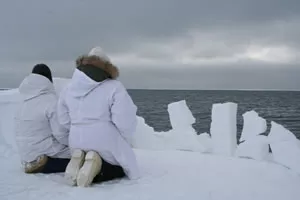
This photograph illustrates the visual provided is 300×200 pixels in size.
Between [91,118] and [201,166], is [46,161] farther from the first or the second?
[201,166]

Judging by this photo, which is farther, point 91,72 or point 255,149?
point 255,149

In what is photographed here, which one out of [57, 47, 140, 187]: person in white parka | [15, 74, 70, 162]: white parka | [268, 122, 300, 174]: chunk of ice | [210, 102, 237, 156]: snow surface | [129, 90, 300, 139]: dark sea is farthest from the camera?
[129, 90, 300, 139]: dark sea

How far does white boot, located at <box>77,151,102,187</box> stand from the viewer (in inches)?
165

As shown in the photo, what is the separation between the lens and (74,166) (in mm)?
4309

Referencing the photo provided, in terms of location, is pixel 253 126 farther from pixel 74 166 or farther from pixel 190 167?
pixel 74 166

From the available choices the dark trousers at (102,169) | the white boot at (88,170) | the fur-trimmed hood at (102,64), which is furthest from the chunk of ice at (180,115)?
the white boot at (88,170)

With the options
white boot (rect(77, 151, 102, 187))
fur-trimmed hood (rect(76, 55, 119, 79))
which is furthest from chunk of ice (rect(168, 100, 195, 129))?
white boot (rect(77, 151, 102, 187))

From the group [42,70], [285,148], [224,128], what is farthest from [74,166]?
[285,148]

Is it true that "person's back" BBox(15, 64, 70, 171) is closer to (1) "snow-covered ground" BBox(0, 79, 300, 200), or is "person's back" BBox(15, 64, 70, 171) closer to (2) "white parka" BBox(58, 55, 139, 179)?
(1) "snow-covered ground" BBox(0, 79, 300, 200)

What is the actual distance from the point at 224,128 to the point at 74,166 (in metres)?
2.96

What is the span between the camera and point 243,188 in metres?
4.25

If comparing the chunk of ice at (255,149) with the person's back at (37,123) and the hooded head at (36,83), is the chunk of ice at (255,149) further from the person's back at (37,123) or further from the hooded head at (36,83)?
the hooded head at (36,83)

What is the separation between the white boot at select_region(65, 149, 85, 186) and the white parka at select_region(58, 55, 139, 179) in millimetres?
90

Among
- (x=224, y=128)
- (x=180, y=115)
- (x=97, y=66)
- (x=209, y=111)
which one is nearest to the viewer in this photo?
(x=97, y=66)
